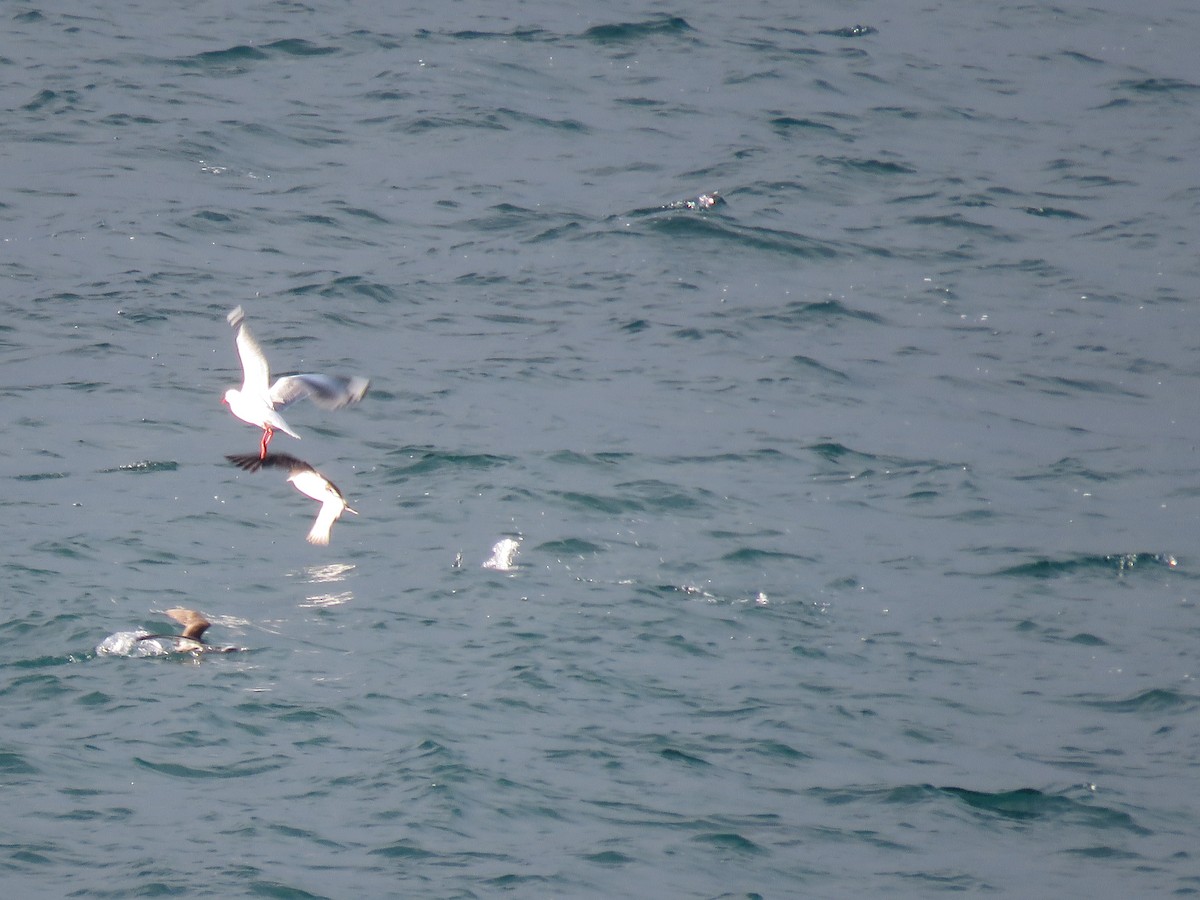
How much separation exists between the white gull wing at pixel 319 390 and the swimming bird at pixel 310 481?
15.1 inches

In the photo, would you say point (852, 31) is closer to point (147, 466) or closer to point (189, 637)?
point (147, 466)

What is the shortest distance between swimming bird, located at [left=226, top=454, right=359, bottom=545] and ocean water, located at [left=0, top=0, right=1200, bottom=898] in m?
0.56

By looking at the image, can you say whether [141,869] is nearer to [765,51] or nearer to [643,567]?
[643,567]

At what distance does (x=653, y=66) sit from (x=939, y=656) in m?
14.7

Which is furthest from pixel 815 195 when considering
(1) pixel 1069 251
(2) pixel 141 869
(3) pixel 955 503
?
(2) pixel 141 869

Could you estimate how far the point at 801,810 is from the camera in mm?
10375

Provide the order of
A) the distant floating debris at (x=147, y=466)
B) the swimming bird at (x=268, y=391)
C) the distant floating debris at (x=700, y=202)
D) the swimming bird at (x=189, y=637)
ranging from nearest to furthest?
the swimming bird at (x=268, y=391), the swimming bird at (x=189, y=637), the distant floating debris at (x=147, y=466), the distant floating debris at (x=700, y=202)

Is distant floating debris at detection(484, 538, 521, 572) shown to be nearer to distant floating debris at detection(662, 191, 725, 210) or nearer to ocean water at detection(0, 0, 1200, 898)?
ocean water at detection(0, 0, 1200, 898)

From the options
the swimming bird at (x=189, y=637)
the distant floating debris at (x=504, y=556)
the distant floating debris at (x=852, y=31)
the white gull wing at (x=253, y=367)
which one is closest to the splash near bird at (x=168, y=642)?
the swimming bird at (x=189, y=637)

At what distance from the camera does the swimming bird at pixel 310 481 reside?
9789 millimetres

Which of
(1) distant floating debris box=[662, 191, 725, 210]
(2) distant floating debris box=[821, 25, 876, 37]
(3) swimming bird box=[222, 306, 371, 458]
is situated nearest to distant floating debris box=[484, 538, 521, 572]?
(3) swimming bird box=[222, 306, 371, 458]

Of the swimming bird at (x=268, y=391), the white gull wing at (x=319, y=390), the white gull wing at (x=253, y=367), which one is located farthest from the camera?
the white gull wing at (x=319, y=390)

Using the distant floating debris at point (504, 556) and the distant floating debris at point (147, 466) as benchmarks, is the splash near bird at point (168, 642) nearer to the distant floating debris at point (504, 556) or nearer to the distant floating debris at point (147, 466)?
the distant floating debris at point (504, 556)

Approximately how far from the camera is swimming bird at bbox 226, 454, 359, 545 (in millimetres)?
9789
